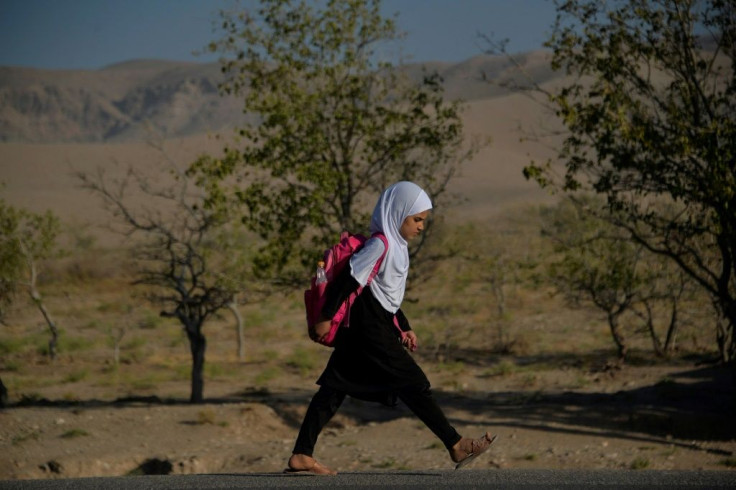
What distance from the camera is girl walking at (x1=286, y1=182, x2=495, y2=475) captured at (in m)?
5.38

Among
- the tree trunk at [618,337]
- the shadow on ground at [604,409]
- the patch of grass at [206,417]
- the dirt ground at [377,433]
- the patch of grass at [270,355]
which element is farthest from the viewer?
the patch of grass at [270,355]

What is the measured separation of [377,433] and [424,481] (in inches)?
301

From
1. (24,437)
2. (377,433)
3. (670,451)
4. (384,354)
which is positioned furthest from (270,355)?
(384,354)

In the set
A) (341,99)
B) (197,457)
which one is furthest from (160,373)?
(197,457)

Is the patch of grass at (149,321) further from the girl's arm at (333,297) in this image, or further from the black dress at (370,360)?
the girl's arm at (333,297)

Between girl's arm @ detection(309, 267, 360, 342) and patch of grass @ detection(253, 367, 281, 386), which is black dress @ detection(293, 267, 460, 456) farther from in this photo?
patch of grass @ detection(253, 367, 281, 386)

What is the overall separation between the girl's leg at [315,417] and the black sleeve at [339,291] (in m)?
0.60

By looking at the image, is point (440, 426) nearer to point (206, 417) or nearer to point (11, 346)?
point (206, 417)

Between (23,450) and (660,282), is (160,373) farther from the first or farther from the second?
(660,282)

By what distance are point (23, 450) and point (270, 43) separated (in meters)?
7.77

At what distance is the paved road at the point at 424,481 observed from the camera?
5309 millimetres

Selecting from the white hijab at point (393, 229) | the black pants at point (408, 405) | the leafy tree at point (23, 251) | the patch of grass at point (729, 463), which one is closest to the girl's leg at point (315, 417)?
the black pants at point (408, 405)

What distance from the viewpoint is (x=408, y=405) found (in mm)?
5512

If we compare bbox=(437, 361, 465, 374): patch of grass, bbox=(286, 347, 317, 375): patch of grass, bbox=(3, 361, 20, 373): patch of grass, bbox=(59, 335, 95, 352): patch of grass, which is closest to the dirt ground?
bbox=(437, 361, 465, 374): patch of grass
